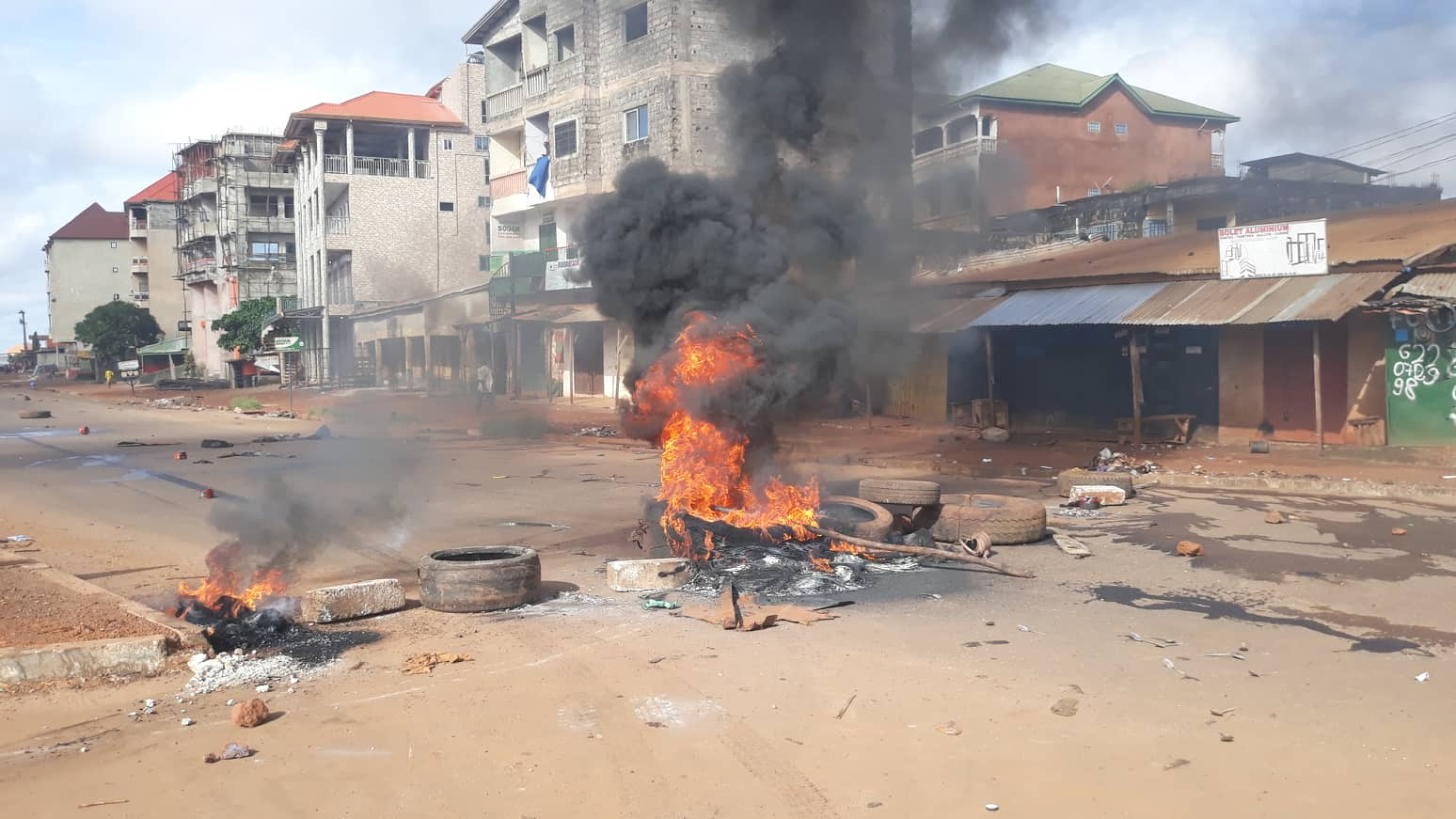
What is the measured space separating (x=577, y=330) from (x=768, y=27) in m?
24.1

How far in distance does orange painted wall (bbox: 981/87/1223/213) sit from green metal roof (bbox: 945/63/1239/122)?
0.37 meters

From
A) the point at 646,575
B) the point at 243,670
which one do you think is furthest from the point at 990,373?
the point at 243,670

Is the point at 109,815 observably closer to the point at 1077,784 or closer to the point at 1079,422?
the point at 1077,784

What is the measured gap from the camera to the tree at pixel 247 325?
52531mm

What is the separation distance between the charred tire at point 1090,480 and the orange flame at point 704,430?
5492 millimetres

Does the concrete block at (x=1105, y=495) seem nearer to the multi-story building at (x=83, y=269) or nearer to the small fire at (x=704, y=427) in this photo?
the small fire at (x=704, y=427)

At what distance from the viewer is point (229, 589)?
8.39 m

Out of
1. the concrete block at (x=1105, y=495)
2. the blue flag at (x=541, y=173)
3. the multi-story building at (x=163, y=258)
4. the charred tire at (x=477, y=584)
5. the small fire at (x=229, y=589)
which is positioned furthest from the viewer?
the multi-story building at (x=163, y=258)

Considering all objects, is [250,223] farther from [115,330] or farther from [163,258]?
[163,258]

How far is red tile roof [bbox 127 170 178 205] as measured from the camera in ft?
309

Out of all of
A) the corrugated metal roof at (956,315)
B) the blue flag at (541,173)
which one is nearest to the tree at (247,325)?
the blue flag at (541,173)

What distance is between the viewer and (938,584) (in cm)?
929

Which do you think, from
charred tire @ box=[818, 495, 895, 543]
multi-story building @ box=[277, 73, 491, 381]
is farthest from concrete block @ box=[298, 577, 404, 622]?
multi-story building @ box=[277, 73, 491, 381]

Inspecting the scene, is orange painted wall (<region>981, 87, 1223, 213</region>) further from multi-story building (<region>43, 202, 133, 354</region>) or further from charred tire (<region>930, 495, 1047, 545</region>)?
multi-story building (<region>43, 202, 133, 354</region>)
